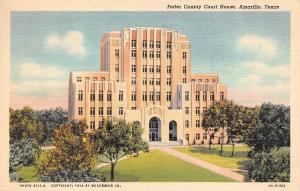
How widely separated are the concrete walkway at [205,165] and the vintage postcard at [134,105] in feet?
0.03

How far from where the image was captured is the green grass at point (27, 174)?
414 cm

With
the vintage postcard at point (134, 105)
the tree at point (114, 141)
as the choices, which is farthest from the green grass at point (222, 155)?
the tree at point (114, 141)

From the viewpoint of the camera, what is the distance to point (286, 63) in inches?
164

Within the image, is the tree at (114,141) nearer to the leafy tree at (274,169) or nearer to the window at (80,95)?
the window at (80,95)

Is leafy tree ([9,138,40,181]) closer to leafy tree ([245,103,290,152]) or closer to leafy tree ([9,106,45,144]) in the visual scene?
leafy tree ([9,106,45,144])

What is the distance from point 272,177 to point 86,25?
167 cm

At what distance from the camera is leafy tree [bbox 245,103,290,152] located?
4184 mm

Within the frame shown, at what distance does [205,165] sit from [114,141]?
0.69 m

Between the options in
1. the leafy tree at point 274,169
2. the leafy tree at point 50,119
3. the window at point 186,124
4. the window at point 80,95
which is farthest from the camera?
→ the window at point 186,124

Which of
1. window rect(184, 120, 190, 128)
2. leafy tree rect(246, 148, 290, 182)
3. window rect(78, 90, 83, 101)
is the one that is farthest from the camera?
window rect(184, 120, 190, 128)

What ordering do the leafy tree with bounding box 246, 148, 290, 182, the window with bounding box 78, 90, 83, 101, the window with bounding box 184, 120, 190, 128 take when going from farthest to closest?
the window with bounding box 184, 120, 190, 128
the window with bounding box 78, 90, 83, 101
the leafy tree with bounding box 246, 148, 290, 182

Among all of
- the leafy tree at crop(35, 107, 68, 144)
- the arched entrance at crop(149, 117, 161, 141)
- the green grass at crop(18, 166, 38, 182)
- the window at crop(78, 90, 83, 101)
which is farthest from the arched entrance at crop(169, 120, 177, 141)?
the green grass at crop(18, 166, 38, 182)

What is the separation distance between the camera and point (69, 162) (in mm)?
4152
